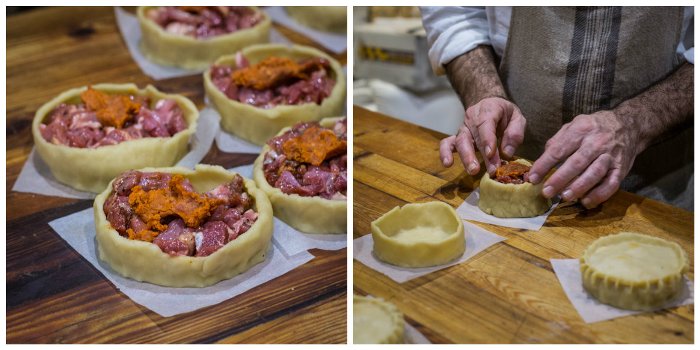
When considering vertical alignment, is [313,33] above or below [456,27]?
below

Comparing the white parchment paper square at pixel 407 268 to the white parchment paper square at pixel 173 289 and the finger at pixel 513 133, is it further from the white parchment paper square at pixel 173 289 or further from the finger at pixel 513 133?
the white parchment paper square at pixel 173 289

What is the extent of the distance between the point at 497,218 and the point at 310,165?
0.81 metres

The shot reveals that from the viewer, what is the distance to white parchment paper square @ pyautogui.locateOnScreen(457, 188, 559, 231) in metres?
2.44

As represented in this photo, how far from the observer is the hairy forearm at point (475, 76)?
2.66m

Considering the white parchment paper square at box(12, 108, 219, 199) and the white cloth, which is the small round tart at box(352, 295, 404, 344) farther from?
the white parchment paper square at box(12, 108, 219, 199)

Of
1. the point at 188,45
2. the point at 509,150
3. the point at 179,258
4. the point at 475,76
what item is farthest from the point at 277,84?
the point at 509,150

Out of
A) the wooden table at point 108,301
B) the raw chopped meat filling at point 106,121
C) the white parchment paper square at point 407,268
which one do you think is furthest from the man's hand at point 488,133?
the raw chopped meat filling at point 106,121

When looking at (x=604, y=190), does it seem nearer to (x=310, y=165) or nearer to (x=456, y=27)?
(x=456, y=27)

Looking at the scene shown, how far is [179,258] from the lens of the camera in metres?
2.54

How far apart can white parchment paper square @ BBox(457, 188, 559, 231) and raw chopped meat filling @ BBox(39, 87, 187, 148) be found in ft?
4.60

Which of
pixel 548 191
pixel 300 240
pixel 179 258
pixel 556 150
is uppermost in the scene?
pixel 556 150

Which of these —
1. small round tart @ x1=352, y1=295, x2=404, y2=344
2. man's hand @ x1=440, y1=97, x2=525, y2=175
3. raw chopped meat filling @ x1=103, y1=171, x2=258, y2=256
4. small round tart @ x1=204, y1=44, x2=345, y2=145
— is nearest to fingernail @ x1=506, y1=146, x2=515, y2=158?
man's hand @ x1=440, y1=97, x2=525, y2=175

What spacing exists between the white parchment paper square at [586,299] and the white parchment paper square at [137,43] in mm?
2452

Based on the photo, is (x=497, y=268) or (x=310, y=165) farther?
(x=310, y=165)
